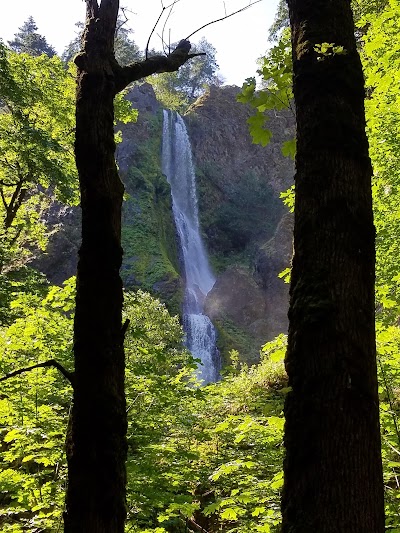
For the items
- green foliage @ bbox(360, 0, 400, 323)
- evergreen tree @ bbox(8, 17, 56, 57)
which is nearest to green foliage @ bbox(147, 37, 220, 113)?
evergreen tree @ bbox(8, 17, 56, 57)

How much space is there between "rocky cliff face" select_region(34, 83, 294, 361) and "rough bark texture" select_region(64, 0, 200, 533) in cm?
2240

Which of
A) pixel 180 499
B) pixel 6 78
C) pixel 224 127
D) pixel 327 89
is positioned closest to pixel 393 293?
pixel 180 499

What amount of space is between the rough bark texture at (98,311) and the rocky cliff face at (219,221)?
2240 centimetres

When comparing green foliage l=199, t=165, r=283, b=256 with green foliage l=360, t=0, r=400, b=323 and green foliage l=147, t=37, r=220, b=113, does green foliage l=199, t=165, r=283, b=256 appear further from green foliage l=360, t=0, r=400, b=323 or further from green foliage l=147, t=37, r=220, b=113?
green foliage l=360, t=0, r=400, b=323

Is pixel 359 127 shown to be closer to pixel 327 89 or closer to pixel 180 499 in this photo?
pixel 327 89

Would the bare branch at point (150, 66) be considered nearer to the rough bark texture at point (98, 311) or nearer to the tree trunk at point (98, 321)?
the rough bark texture at point (98, 311)

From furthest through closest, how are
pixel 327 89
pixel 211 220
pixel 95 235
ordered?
pixel 211 220, pixel 95 235, pixel 327 89

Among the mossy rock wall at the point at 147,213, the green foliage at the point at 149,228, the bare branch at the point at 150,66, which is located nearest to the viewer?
the bare branch at the point at 150,66

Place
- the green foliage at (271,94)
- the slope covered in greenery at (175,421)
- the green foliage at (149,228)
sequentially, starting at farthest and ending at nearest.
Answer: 1. the green foliage at (149,228)
2. the slope covered in greenery at (175,421)
3. the green foliage at (271,94)

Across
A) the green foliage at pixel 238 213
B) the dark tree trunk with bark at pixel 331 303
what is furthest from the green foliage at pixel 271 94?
the green foliage at pixel 238 213

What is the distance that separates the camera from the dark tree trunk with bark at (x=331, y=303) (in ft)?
3.46

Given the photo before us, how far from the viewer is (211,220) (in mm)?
35531

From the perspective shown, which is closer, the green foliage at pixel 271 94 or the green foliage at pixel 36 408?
the green foliage at pixel 271 94

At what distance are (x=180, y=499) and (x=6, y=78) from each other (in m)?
8.21
